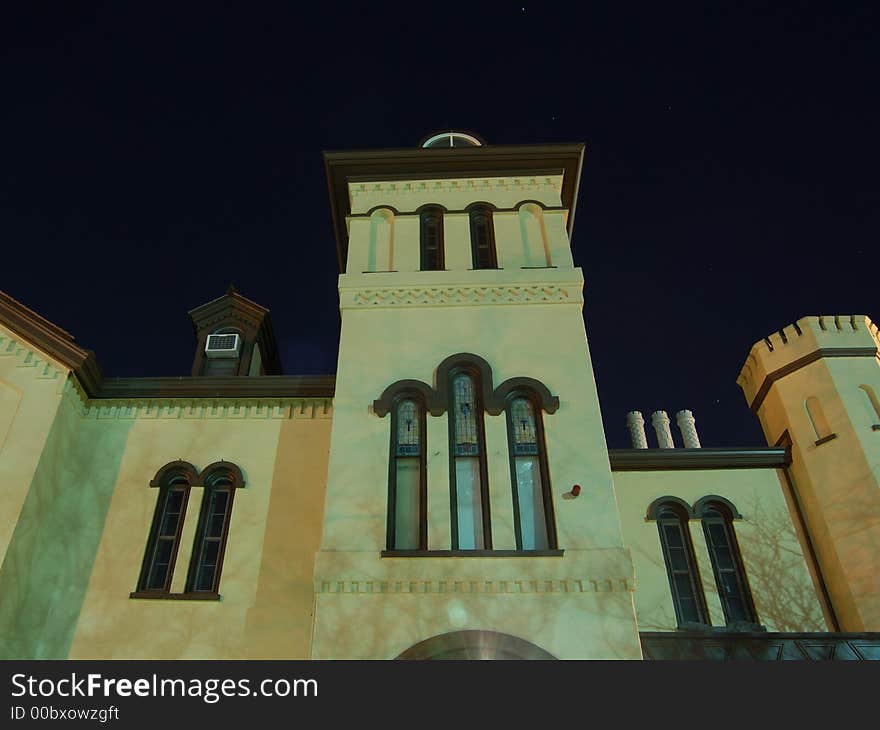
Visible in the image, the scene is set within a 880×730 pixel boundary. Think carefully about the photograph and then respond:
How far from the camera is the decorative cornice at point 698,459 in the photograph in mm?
14492

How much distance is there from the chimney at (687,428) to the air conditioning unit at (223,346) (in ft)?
43.1

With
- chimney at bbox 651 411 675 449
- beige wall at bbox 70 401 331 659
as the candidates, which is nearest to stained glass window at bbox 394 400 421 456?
beige wall at bbox 70 401 331 659

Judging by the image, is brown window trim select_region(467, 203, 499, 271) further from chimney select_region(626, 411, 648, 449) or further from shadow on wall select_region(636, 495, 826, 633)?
chimney select_region(626, 411, 648, 449)

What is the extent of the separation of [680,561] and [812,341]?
581cm

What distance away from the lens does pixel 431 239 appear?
47.3ft

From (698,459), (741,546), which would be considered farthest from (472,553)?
(698,459)

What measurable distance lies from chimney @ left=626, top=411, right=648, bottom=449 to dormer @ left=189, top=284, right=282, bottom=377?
1085 cm

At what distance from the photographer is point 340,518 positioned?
392 inches

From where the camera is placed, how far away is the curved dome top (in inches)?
688

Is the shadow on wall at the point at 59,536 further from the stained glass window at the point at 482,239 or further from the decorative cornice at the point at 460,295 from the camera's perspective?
the stained glass window at the point at 482,239

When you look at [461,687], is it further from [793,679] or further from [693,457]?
[693,457]

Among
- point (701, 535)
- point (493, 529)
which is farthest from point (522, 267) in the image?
point (701, 535)

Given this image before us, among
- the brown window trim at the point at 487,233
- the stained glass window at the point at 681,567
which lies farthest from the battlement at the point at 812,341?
the brown window trim at the point at 487,233

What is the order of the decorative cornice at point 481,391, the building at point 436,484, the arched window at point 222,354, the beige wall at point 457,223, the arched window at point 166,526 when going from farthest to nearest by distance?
1. the arched window at point 222,354
2. the beige wall at point 457,223
3. the arched window at point 166,526
4. the decorative cornice at point 481,391
5. the building at point 436,484
